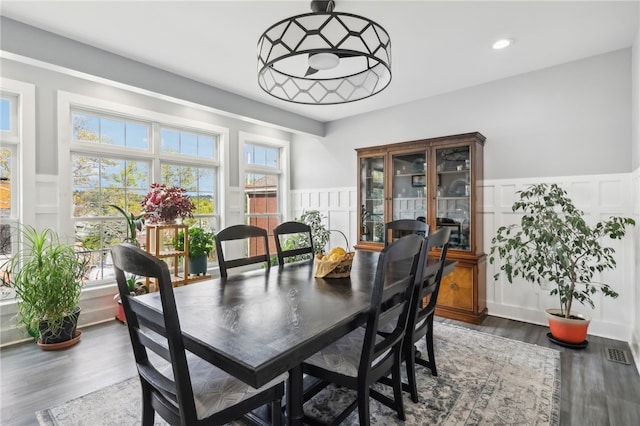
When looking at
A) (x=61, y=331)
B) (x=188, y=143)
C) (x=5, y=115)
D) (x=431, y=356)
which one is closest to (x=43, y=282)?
(x=61, y=331)

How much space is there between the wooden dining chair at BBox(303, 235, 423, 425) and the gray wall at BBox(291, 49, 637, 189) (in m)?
2.67

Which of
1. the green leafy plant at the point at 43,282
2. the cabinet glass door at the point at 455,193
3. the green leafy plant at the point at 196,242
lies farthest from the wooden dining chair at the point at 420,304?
the green leafy plant at the point at 43,282

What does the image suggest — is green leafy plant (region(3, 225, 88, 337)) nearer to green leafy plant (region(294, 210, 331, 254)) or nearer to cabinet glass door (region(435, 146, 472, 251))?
green leafy plant (region(294, 210, 331, 254))

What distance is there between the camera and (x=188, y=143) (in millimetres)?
4270

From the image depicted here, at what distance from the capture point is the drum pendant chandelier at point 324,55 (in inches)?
61.9

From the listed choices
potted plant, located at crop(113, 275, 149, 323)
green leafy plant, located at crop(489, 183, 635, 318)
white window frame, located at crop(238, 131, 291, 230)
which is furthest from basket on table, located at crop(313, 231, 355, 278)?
white window frame, located at crop(238, 131, 291, 230)

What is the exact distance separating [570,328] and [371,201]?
8.14 feet

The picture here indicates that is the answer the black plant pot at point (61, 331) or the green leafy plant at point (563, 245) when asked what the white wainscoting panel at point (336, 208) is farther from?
the black plant pot at point (61, 331)

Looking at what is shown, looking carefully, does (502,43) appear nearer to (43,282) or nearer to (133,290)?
(133,290)

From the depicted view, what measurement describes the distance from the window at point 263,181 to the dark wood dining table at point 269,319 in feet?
10.0

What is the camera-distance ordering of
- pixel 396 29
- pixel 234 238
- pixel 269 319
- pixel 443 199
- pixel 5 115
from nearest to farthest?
pixel 269 319, pixel 234 238, pixel 396 29, pixel 5 115, pixel 443 199

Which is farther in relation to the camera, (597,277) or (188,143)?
(188,143)

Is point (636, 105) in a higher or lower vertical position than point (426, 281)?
higher

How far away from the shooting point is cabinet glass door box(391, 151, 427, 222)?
386 centimetres
